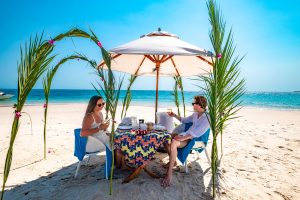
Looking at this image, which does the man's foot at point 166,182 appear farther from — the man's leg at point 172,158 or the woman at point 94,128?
the woman at point 94,128

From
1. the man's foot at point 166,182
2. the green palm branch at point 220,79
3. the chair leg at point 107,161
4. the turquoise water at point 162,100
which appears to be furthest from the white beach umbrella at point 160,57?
the turquoise water at point 162,100

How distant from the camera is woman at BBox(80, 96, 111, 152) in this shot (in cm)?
331

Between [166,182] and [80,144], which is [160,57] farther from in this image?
[166,182]

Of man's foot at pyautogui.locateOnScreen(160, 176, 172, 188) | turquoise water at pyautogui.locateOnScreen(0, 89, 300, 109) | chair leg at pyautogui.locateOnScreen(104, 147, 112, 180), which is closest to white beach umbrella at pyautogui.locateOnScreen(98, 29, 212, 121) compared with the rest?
chair leg at pyautogui.locateOnScreen(104, 147, 112, 180)

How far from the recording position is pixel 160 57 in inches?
198

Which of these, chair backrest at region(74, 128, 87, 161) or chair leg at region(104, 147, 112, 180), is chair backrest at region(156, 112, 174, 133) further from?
chair backrest at region(74, 128, 87, 161)

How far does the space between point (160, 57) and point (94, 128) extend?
2390 millimetres

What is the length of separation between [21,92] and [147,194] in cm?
190

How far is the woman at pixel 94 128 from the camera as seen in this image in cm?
331

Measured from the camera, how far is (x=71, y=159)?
14.8ft

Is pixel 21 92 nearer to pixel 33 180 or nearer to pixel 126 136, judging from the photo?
pixel 126 136

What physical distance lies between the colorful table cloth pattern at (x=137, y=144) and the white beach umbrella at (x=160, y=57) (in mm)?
Result: 1033

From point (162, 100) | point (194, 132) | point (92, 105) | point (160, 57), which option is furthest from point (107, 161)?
point (162, 100)

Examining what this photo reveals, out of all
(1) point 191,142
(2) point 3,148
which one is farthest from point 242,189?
(2) point 3,148
